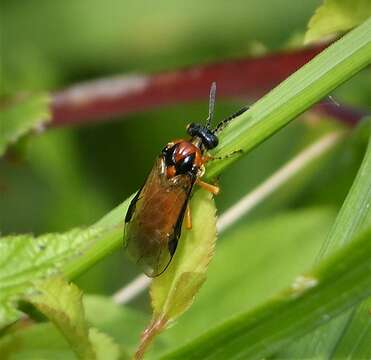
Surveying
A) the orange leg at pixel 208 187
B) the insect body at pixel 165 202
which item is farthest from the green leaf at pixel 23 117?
the orange leg at pixel 208 187

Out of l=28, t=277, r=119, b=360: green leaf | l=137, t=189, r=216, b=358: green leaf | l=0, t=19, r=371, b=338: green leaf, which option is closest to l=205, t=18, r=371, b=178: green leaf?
l=0, t=19, r=371, b=338: green leaf

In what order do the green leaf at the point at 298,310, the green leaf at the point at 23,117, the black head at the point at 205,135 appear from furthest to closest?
the green leaf at the point at 23,117
the black head at the point at 205,135
the green leaf at the point at 298,310

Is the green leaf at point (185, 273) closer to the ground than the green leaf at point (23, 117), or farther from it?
closer to the ground

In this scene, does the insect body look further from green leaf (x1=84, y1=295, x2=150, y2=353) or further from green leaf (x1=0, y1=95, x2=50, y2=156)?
green leaf (x1=0, y1=95, x2=50, y2=156)

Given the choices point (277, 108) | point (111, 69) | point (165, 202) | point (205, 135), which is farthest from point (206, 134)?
point (111, 69)

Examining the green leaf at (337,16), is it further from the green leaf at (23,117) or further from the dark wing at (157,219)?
the green leaf at (23,117)
